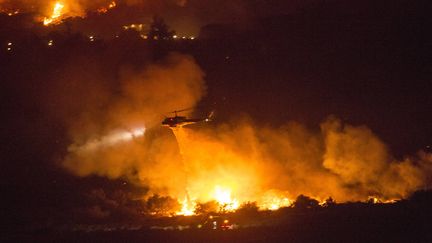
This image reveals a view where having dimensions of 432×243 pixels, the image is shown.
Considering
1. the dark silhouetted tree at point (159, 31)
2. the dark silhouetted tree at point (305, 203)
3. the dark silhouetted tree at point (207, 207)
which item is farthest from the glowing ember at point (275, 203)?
the dark silhouetted tree at point (159, 31)

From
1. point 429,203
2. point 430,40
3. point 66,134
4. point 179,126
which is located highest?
point 430,40

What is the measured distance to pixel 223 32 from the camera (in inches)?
1544

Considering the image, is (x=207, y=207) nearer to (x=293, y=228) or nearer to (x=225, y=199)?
(x=225, y=199)

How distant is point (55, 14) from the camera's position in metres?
44.5

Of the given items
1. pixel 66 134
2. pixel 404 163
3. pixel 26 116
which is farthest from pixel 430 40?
pixel 26 116

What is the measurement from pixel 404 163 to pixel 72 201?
46.2 ft

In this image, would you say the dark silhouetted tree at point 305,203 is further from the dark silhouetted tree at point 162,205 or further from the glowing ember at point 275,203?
the dark silhouetted tree at point 162,205

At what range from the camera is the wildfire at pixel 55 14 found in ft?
140

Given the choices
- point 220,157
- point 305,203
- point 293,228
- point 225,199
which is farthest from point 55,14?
point 293,228

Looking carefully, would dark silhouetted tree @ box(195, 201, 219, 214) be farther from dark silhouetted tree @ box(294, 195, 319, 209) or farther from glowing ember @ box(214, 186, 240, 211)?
dark silhouetted tree @ box(294, 195, 319, 209)

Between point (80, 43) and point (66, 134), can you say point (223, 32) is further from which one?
point (66, 134)

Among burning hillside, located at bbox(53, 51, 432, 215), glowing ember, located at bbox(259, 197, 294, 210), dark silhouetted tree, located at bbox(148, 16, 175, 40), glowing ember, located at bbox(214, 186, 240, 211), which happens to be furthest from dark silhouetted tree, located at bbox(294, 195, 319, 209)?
dark silhouetted tree, located at bbox(148, 16, 175, 40)

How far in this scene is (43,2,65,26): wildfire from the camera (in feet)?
140

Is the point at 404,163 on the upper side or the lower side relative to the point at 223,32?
lower
